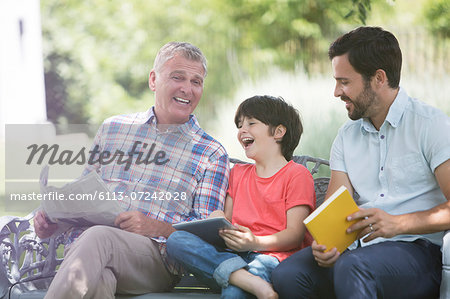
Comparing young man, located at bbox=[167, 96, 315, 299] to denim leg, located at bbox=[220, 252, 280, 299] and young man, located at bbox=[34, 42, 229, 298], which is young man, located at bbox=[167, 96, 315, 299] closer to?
denim leg, located at bbox=[220, 252, 280, 299]

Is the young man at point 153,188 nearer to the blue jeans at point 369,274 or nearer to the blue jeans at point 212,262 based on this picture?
the blue jeans at point 212,262

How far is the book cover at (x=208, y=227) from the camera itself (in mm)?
2146

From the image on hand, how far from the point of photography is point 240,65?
6453mm

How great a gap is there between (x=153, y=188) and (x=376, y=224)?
3.60ft

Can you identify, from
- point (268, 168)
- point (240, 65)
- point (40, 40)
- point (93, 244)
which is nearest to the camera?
point (93, 244)

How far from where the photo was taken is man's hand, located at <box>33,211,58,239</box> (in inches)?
101

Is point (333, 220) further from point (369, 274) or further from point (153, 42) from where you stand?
point (153, 42)

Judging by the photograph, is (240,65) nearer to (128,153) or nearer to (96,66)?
(96,66)

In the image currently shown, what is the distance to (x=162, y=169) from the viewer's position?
8.82 ft

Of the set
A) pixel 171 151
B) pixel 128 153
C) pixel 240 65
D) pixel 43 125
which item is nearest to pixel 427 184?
pixel 171 151

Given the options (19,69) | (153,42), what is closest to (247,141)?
(153,42)

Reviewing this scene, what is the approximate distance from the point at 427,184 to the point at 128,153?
1410 millimetres

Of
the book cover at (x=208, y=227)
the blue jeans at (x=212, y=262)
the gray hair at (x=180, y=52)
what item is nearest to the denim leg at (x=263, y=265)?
the blue jeans at (x=212, y=262)

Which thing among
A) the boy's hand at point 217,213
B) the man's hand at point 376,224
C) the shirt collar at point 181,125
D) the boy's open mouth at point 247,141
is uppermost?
the shirt collar at point 181,125
